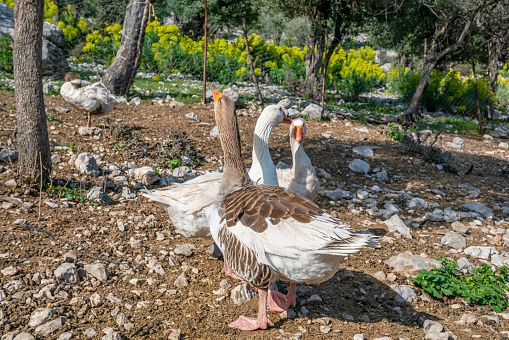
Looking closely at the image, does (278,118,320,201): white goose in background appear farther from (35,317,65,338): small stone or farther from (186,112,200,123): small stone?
(186,112,200,123): small stone

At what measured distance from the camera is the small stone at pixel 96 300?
9.75 ft

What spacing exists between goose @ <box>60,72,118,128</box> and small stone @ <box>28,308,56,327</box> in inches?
170

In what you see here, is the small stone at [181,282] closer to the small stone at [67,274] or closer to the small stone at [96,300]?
the small stone at [96,300]

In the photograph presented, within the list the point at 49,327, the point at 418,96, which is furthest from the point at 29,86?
the point at 418,96

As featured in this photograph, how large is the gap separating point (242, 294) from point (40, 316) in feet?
4.98

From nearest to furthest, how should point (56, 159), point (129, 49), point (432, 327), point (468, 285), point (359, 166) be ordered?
point (432, 327), point (468, 285), point (56, 159), point (359, 166), point (129, 49)

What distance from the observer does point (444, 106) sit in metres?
15.9

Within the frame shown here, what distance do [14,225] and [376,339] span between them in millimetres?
3366

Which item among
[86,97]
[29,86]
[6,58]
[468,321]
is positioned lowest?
[468,321]

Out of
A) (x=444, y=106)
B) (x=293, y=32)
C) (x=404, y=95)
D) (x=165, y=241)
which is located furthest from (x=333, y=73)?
(x=165, y=241)

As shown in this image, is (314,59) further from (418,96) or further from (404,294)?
(404,294)

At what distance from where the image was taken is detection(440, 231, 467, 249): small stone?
4.61 meters

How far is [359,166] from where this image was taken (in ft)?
22.3

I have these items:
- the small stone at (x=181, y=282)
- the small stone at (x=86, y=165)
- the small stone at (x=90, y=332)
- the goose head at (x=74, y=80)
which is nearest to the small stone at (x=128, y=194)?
the small stone at (x=86, y=165)
